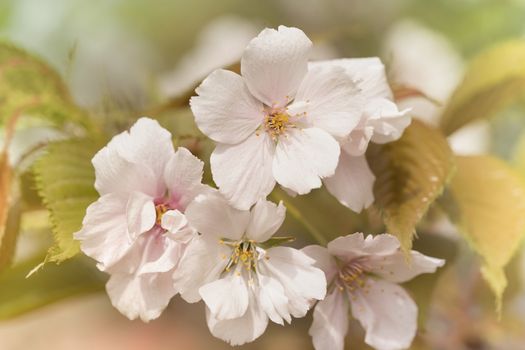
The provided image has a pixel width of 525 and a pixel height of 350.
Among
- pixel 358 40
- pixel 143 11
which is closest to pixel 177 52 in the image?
pixel 143 11

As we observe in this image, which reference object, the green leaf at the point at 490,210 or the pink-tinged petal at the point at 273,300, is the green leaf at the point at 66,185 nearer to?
the pink-tinged petal at the point at 273,300

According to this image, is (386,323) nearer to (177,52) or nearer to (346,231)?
(346,231)

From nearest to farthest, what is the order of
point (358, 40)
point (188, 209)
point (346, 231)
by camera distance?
point (188, 209)
point (346, 231)
point (358, 40)

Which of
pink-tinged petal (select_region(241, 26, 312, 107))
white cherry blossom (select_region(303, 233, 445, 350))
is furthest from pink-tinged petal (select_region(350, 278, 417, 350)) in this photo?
pink-tinged petal (select_region(241, 26, 312, 107))

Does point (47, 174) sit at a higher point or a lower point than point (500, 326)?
higher

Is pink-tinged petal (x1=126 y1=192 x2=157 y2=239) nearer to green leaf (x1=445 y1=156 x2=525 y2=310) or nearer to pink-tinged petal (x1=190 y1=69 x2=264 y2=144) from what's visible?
pink-tinged petal (x1=190 y1=69 x2=264 y2=144)

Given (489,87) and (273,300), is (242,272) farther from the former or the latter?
(489,87)

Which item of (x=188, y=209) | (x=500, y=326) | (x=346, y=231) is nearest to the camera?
(x=188, y=209)
